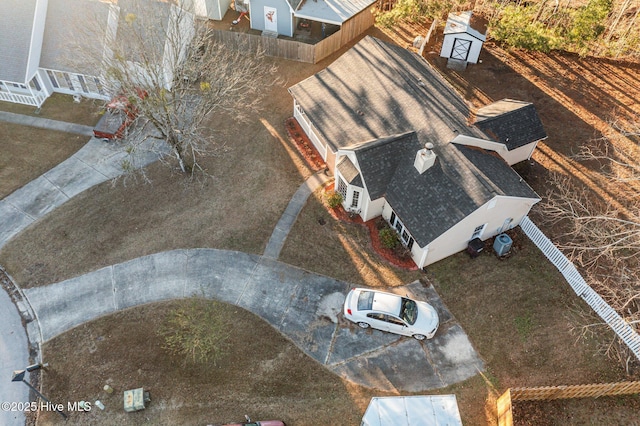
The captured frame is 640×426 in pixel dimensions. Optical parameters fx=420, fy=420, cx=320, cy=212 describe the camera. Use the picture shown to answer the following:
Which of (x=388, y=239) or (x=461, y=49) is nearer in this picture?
(x=388, y=239)

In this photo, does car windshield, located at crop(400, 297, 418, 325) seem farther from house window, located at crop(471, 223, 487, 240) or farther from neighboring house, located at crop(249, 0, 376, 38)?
neighboring house, located at crop(249, 0, 376, 38)

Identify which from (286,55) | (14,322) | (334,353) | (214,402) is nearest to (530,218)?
(334,353)

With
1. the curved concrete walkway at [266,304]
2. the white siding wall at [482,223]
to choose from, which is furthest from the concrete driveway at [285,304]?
the white siding wall at [482,223]

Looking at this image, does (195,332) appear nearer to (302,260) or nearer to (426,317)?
(302,260)

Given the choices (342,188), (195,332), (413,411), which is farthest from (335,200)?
(413,411)

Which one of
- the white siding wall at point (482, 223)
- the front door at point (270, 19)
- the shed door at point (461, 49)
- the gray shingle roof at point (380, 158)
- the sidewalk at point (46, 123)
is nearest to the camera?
the white siding wall at point (482, 223)

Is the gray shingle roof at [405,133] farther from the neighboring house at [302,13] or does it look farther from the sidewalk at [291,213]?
the neighboring house at [302,13]

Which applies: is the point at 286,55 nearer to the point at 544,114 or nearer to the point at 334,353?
the point at 544,114
